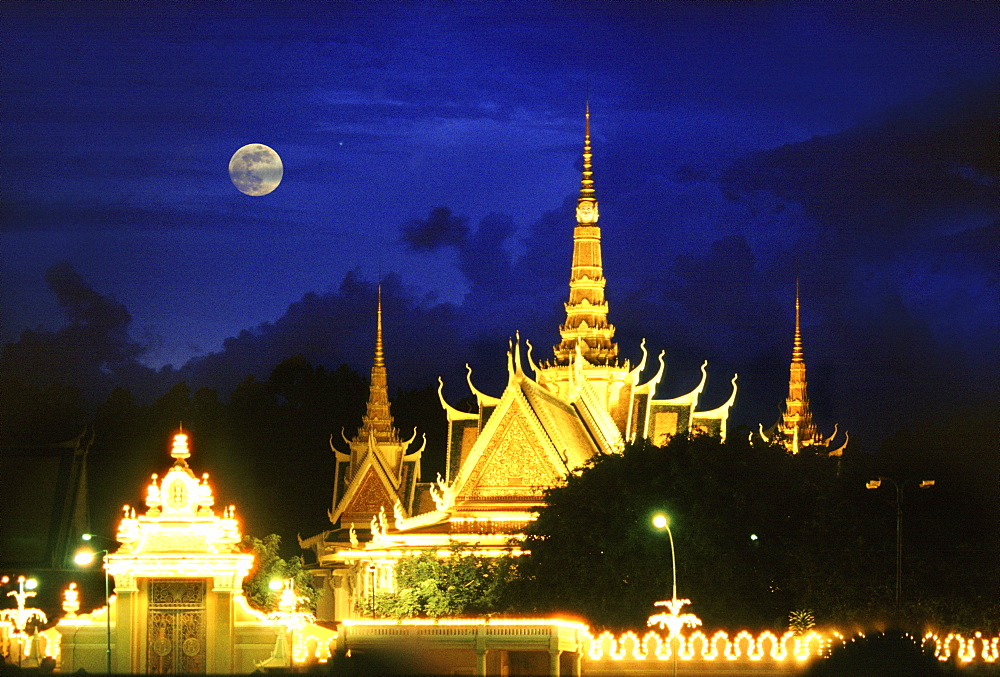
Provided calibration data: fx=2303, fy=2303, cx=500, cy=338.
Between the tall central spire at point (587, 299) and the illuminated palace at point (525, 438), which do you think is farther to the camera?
the tall central spire at point (587, 299)

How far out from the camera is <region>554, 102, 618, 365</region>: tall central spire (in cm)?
6419

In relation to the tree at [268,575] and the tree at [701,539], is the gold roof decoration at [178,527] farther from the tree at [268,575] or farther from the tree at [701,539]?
the tree at [268,575]

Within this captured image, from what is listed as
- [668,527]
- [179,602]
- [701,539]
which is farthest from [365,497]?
[179,602]

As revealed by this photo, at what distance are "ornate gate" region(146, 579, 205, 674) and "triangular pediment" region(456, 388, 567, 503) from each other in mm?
20969

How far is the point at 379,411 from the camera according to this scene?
82.4m

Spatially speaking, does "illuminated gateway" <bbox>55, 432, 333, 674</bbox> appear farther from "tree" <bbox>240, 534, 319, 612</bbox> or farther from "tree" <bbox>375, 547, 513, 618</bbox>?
"tree" <bbox>240, 534, 319, 612</bbox>

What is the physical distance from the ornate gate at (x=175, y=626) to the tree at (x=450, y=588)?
11.5 metres

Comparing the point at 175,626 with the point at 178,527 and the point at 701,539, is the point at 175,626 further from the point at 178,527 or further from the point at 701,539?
the point at 701,539

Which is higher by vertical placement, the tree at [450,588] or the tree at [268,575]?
the tree at [268,575]

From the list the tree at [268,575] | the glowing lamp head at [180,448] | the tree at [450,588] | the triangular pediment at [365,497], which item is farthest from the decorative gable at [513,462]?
the glowing lamp head at [180,448]

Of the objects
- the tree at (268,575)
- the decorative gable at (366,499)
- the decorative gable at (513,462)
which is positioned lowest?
the tree at (268,575)

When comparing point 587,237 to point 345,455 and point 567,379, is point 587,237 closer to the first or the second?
point 567,379

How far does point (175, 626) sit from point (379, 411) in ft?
151

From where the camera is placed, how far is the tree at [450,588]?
4825cm
